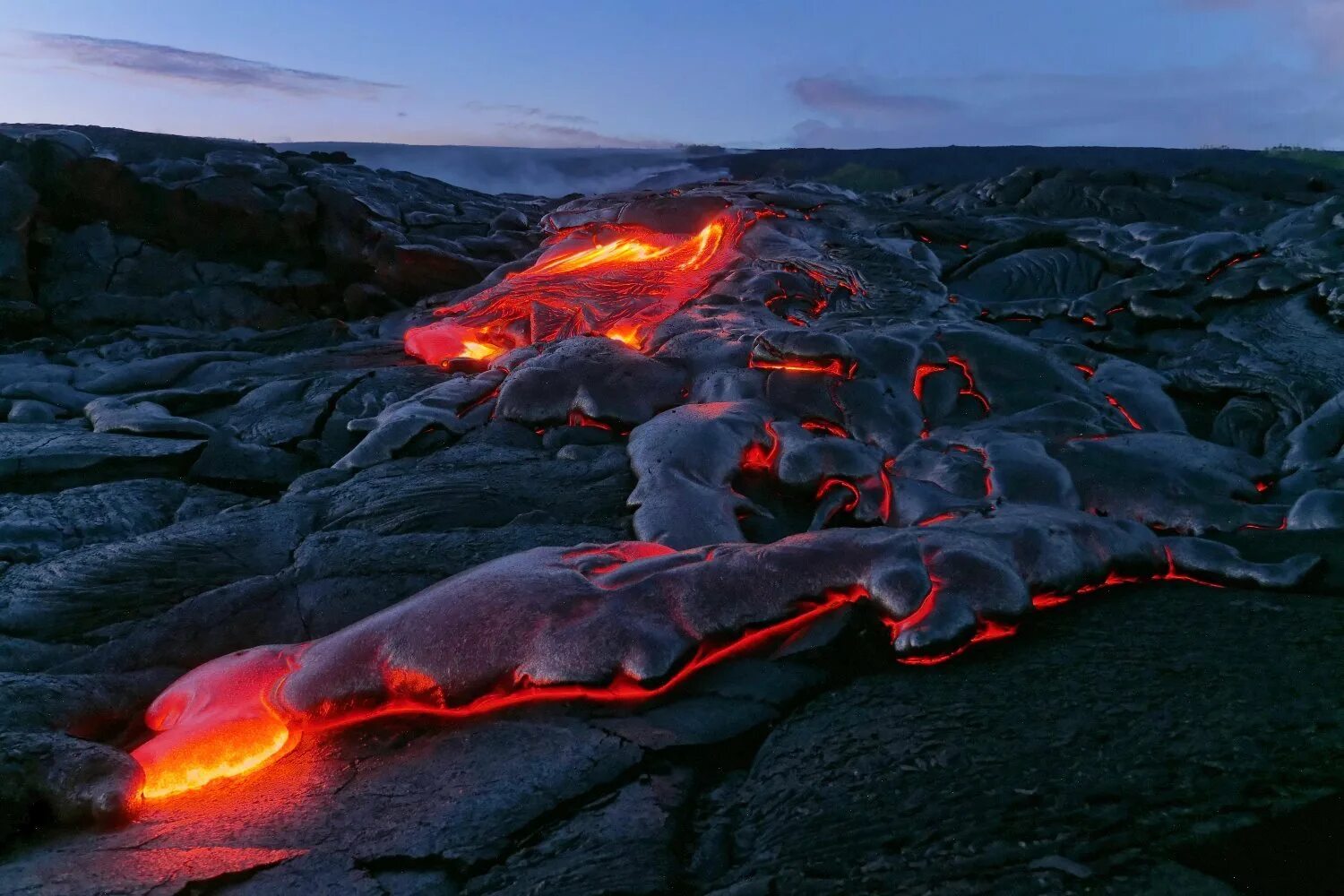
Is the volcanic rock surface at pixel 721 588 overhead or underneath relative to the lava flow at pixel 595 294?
underneath

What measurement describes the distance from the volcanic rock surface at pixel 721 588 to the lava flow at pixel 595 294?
6cm

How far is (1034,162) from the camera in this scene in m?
12.1

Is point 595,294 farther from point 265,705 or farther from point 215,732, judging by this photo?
point 215,732

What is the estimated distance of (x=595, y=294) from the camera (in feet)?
21.8

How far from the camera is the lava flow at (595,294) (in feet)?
20.5

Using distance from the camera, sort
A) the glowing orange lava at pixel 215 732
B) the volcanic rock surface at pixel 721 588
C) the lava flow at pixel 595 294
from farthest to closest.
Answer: the lava flow at pixel 595 294, the glowing orange lava at pixel 215 732, the volcanic rock surface at pixel 721 588

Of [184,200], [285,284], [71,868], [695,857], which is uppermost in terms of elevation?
[184,200]

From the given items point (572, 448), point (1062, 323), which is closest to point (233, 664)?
point (572, 448)

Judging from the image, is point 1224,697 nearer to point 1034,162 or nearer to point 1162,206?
point 1162,206

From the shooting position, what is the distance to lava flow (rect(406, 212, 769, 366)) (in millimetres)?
6242

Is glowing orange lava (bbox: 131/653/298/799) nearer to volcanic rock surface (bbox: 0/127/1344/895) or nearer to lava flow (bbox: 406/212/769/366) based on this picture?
volcanic rock surface (bbox: 0/127/1344/895)

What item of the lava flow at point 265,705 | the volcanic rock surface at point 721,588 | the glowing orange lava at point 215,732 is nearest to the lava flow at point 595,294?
the volcanic rock surface at point 721,588

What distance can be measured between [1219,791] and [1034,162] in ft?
38.9

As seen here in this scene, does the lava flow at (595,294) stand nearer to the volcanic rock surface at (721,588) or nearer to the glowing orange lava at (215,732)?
the volcanic rock surface at (721,588)
